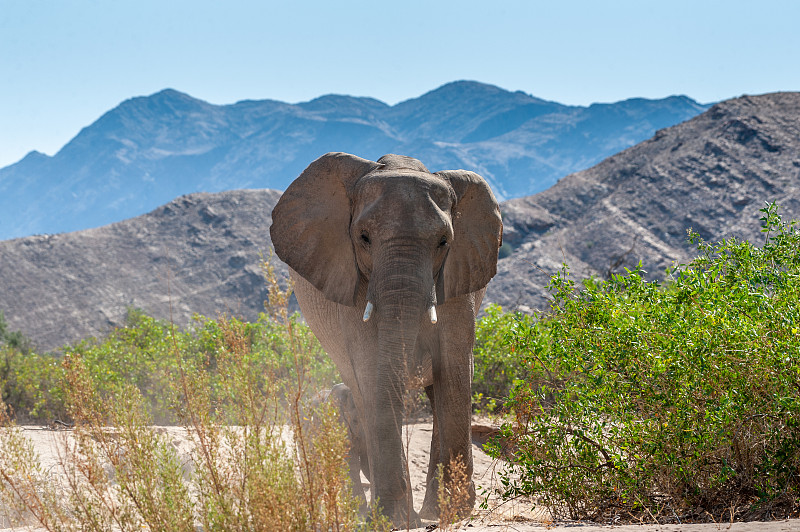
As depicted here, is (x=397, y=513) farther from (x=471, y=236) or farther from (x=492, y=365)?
(x=492, y=365)

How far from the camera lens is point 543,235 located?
51.9 metres

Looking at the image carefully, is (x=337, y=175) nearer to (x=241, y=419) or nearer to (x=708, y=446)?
(x=241, y=419)

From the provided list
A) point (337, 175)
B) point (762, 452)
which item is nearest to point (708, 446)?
point (762, 452)

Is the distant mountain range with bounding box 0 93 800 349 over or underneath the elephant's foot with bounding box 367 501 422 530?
over

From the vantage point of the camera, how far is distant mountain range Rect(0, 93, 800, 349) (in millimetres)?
46094

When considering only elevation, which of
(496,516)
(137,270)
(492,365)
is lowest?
(496,516)

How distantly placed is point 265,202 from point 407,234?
211ft

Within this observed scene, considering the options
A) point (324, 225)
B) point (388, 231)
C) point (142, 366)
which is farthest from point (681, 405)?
point (142, 366)

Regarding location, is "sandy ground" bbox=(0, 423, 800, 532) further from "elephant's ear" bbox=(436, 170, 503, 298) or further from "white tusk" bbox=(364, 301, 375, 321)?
"elephant's ear" bbox=(436, 170, 503, 298)

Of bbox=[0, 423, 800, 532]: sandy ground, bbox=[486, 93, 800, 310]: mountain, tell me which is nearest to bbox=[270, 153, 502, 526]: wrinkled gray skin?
bbox=[0, 423, 800, 532]: sandy ground

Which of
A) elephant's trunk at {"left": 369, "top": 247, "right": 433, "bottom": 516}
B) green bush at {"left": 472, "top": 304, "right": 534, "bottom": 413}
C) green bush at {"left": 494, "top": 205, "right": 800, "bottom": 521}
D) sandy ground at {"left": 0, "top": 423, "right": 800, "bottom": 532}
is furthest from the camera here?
green bush at {"left": 472, "top": 304, "right": 534, "bottom": 413}

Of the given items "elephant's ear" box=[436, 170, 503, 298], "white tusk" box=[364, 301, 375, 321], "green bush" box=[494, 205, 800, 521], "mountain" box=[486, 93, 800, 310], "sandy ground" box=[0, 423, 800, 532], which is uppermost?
"mountain" box=[486, 93, 800, 310]

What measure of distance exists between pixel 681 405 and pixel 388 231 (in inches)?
101

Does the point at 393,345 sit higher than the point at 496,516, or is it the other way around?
the point at 393,345
